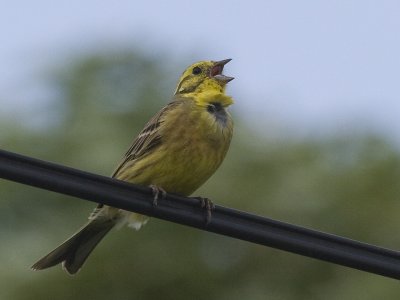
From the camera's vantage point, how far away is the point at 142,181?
25.2ft

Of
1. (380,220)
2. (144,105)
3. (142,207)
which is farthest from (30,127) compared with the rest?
(142,207)

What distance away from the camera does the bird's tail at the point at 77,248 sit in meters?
7.44

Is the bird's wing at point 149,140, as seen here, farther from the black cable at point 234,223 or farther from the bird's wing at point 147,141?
the black cable at point 234,223

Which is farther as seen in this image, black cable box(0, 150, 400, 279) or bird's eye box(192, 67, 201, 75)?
bird's eye box(192, 67, 201, 75)

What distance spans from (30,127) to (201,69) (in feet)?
28.7

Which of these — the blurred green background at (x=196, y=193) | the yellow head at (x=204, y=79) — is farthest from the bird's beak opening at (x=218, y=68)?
the blurred green background at (x=196, y=193)

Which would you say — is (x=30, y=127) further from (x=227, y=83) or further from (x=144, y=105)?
(x=227, y=83)

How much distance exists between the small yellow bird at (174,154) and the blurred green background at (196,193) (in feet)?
17.8

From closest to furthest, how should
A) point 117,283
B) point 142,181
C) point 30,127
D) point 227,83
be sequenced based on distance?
point 142,181 < point 227,83 < point 117,283 < point 30,127

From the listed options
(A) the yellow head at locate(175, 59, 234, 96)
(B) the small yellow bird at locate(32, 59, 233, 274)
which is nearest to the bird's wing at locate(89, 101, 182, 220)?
(B) the small yellow bird at locate(32, 59, 233, 274)

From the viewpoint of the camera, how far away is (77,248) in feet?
25.6

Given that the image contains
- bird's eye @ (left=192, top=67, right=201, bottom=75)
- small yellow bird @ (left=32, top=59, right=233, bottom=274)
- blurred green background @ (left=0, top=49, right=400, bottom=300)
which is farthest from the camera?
blurred green background @ (left=0, top=49, right=400, bottom=300)

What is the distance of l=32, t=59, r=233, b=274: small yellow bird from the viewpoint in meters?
7.58

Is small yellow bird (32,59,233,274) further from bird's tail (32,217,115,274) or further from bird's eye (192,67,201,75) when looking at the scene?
bird's eye (192,67,201,75)
